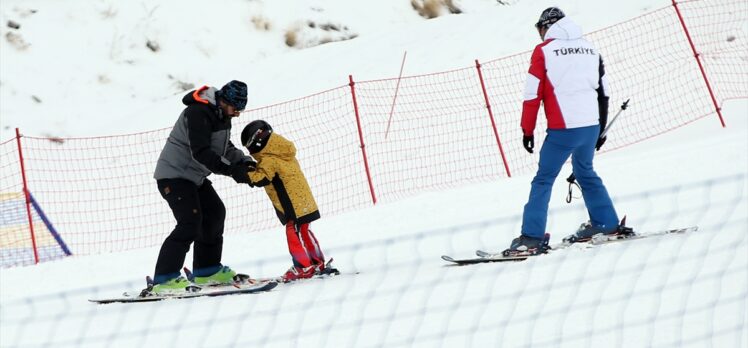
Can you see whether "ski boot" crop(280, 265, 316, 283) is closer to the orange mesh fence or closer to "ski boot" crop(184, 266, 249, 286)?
"ski boot" crop(184, 266, 249, 286)

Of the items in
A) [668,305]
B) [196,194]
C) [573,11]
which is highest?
[573,11]

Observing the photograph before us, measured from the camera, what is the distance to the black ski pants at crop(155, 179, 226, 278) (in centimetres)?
721

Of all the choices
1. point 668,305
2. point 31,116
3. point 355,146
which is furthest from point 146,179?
point 668,305

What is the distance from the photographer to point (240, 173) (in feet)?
23.6

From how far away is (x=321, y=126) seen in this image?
15141mm

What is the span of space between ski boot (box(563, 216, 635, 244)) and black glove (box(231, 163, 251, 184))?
2172 mm

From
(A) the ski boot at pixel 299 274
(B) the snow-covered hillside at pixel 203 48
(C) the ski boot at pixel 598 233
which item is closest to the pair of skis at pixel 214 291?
(A) the ski boot at pixel 299 274

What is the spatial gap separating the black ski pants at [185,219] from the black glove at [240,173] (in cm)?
34

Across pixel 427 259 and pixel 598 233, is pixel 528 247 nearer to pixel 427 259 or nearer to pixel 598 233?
pixel 598 233

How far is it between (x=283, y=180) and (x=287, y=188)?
0.06 meters

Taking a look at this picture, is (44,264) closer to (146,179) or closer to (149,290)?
(149,290)

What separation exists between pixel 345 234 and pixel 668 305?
4.57m

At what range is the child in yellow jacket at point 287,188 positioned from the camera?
24.3 ft

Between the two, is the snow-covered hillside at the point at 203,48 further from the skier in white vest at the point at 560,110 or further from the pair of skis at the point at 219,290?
the skier in white vest at the point at 560,110
